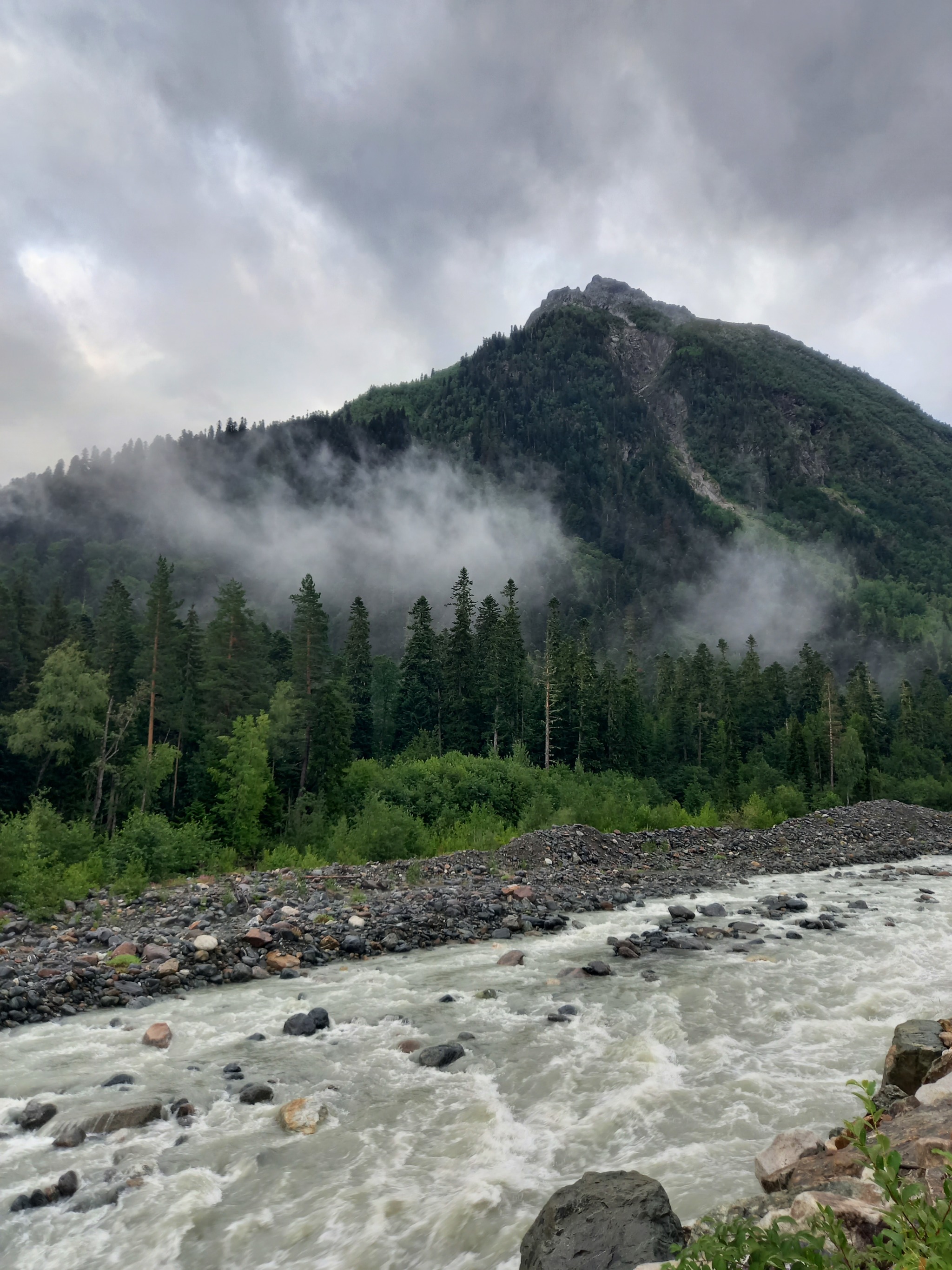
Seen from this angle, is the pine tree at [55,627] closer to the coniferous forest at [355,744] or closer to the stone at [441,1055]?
the coniferous forest at [355,744]

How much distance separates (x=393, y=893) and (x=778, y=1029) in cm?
1236

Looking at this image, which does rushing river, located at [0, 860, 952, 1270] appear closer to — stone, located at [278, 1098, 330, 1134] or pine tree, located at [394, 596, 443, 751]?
stone, located at [278, 1098, 330, 1134]

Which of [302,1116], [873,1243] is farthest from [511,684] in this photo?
[873,1243]

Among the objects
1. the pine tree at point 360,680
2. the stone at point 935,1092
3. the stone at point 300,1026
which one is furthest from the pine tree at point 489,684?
the stone at point 935,1092

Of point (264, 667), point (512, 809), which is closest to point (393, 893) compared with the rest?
point (512, 809)

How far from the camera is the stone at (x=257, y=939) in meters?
15.5

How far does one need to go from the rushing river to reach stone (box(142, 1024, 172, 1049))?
0.17m

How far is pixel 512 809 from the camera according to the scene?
137 feet

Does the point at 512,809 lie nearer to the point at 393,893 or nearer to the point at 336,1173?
the point at 393,893

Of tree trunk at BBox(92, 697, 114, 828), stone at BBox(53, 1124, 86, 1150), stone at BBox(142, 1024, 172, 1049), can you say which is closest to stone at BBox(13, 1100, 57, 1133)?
stone at BBox(53, 1124, 86, 1150)

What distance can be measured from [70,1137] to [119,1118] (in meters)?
0.53

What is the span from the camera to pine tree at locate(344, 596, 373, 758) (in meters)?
74.9

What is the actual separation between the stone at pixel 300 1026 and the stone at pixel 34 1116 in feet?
11.4

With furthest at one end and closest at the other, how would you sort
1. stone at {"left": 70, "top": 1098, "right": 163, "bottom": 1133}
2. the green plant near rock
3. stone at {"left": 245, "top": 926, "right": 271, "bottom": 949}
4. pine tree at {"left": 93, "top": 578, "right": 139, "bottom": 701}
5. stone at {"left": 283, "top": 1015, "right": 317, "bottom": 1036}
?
pine tree at {"left": 93, "top": 578, "right": 139, "bottom": 701} → stone at {"left": 245, "top": 926, "right": 271, "bottom": 949} → stone at {"left": 283, "top": 1015, "right": 317, "bottom": 1036} → stone at {"left": 70, "top": 1098, "right": 163, "bottom": 1133} → the green plant near rock
